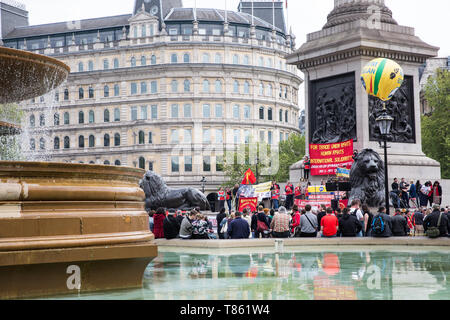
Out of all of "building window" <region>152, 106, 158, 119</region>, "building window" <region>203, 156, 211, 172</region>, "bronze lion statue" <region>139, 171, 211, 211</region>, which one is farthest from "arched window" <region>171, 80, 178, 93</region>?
"bronze lion statue" <region>139, 171, 211, 211</region>

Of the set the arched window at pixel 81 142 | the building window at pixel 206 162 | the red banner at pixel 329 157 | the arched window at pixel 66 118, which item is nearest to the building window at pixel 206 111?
the building window at pixel 206 162

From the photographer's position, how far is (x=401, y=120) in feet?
82.8

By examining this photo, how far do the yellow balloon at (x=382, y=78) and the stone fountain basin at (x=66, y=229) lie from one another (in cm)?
1629

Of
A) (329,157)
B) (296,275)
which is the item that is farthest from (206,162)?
(296,275)

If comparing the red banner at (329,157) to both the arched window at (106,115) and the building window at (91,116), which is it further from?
the building window at (91,116)

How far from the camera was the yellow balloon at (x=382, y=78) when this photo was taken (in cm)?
2283

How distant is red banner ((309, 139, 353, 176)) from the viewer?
79.5 feet

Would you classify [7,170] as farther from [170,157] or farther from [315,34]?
[170,157]

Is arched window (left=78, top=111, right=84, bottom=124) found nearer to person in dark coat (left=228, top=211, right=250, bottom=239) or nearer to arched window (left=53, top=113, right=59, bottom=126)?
arched window (left=53, top=113, right=59, bottom=126)

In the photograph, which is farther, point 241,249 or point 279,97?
point 279,97

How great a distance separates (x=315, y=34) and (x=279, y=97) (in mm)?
61444
